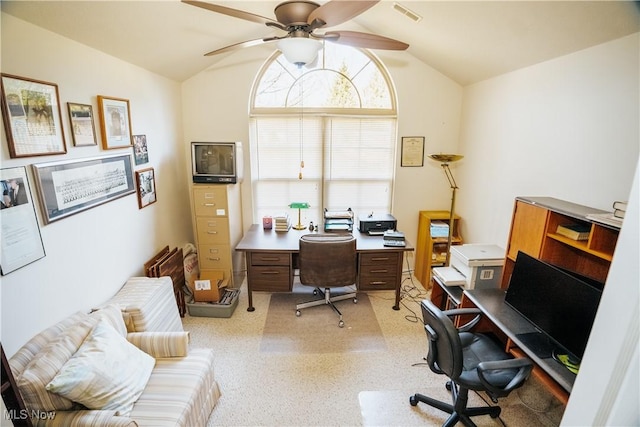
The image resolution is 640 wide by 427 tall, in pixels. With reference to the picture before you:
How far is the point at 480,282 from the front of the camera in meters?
2.65

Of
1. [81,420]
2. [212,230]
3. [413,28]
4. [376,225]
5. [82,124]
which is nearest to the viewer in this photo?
[81,420]

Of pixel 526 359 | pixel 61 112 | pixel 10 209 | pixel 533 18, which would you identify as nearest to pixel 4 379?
pixel 10 209

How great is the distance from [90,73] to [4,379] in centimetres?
194

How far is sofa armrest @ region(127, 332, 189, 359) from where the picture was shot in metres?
1.91

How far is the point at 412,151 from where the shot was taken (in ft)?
12.4

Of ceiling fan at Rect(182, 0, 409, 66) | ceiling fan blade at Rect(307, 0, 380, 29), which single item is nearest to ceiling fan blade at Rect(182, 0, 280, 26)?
ceiling fan at Rect(182, 0, 409, 66)

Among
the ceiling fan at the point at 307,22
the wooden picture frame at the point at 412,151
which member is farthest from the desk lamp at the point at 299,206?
the ceiling fan at the point at 307,22

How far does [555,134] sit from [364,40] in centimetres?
161

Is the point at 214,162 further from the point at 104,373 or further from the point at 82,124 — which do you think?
the point at 104,373

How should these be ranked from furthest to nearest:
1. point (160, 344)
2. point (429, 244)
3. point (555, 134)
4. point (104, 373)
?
point (429, 244) → point (555, 134) → point (160, 344) → point (104, 373)

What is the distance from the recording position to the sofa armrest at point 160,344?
1.91m

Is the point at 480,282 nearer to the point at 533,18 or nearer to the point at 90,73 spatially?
the point at 533,18

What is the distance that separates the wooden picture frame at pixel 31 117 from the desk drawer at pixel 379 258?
2479 millimetres

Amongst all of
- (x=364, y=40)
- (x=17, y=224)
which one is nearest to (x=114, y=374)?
(x=17, y=224)
